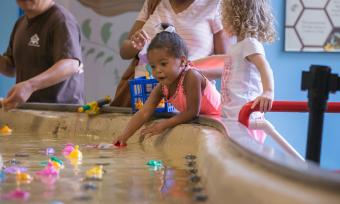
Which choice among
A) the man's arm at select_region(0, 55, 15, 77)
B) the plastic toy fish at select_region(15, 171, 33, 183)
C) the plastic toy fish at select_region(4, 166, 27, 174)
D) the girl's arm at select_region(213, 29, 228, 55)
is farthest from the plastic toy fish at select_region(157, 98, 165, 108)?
the man's arm at select_region(0, 55, 15, 77)

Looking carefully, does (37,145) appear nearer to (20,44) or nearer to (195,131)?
(195,131)

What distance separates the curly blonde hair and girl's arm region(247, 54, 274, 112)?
0.15 m

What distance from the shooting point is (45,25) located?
2.62 meters

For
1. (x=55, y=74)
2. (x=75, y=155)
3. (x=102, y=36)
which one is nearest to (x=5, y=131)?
(x=55, y=74)

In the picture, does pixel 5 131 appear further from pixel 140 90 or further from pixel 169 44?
pixel 169 44

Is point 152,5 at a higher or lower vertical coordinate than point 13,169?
higher

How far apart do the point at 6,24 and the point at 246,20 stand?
319 cm

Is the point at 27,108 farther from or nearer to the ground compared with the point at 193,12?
nearer to the ground

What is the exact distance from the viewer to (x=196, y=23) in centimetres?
225

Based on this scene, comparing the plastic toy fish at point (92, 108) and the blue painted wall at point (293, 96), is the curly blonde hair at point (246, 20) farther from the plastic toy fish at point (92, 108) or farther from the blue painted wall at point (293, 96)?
the blue painted wall at point (293, 96)

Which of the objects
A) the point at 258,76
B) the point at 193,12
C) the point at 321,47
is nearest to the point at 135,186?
the point at 258,76

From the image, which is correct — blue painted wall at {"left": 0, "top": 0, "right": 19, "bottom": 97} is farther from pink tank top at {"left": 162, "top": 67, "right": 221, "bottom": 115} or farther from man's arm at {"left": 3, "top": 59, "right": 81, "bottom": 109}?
pink tank top at {"left": 162, "top": 67, "right": 221, "bottom": 115}

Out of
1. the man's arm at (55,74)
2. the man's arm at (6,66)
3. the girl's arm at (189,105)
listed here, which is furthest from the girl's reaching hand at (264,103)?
the man's arm at (6,66)

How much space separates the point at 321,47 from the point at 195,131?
2.77 m
